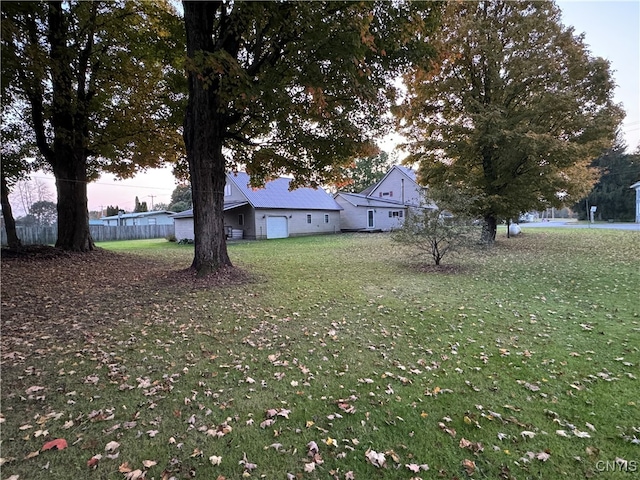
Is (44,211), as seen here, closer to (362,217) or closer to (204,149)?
(362,217)

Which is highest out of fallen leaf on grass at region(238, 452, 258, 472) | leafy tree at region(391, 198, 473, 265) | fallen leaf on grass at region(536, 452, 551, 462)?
leafy tree at region(391, 198, 473, 265)

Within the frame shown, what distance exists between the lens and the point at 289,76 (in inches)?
288

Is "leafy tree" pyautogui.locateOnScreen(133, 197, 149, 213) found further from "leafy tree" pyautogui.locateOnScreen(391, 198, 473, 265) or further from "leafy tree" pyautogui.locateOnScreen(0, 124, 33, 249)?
"leafy tree" pyautogui.locateOnScreen(391, 198, 473, 265)

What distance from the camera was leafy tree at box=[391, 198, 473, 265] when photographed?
9.54 meters

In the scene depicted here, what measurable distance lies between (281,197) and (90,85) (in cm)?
1600

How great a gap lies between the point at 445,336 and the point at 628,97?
704 inches

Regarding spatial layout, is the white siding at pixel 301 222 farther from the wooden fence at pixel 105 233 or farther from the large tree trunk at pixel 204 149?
the large tree trunk at pixel 204 149

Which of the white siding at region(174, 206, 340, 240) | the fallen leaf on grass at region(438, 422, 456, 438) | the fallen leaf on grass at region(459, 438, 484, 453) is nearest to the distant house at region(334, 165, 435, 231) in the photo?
the white siding at region(174, 206, 340, 240)

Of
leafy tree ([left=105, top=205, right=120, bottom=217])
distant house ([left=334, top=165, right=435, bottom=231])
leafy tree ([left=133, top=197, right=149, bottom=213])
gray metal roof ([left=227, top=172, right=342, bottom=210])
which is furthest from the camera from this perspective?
leafy tree ([left=133, top=197, right=149, bottom=213])

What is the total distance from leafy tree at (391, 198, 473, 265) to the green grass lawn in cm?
325

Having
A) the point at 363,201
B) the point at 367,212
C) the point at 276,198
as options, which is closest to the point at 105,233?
the point at 276,198

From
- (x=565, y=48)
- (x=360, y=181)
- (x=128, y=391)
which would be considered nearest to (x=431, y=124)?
(x=565, y=48)

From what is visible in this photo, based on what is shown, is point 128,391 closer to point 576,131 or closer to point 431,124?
point 431,124

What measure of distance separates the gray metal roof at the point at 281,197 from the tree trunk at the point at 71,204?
36.6 ft
